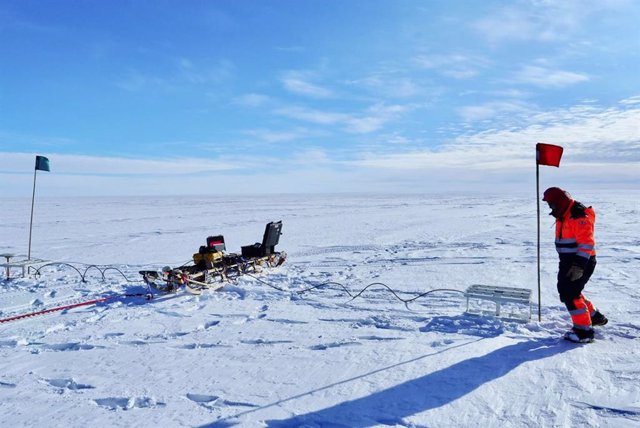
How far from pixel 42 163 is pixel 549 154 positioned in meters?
8.95

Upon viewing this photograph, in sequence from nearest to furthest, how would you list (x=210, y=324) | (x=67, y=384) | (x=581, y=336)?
(x=67, y=384)
(x=581, y=336)
(x=210, y=324)

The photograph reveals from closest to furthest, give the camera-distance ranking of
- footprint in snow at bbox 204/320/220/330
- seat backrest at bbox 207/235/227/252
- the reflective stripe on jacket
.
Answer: the reflective stripe on jacket, footprint in snow at bbox 204/320/220/330, seat backrest at bbox 207/235/227/252

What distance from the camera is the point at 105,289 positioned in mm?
7312

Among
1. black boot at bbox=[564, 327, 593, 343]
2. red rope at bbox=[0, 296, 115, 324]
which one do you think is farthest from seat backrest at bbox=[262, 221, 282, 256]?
black boot at bbox=[564, 327, 593, 343]

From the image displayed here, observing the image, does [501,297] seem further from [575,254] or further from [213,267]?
[213,267]

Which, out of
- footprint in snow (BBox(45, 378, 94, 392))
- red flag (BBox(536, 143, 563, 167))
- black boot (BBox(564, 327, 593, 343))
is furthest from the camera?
red flag (BBox(536, 143, 563, 167))

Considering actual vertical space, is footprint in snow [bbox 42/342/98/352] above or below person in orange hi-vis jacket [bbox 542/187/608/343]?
below

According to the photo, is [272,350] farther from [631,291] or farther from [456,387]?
[631,291]

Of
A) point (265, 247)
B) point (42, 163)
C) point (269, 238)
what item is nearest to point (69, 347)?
point (265, 247)

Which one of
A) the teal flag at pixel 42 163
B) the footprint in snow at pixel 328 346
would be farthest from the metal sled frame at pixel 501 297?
the teal flag at pixel 42 163

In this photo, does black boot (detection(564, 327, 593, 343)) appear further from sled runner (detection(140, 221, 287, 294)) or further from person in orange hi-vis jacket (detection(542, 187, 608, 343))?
sled runner (detection(140, 221, 287, 294))

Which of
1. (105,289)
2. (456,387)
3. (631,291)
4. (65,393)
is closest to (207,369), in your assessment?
(65,393)

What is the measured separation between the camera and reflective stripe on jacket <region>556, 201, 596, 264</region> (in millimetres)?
4559

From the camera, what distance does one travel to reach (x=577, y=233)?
4605 millimetres
